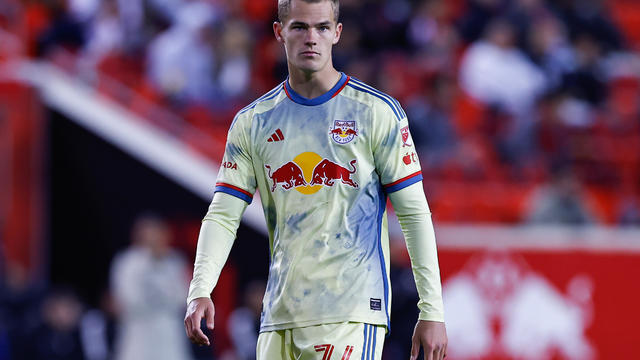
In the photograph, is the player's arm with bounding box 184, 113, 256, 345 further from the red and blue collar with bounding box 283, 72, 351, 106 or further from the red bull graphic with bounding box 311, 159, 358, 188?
the red bull graphic with bounding box 311, 159, 358, 188

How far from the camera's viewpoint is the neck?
14.6 ft

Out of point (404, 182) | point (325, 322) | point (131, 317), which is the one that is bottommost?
point (325, 322)

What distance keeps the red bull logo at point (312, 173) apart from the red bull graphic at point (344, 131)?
86mm

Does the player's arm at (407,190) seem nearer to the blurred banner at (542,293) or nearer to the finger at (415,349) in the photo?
the finger at (415,349)

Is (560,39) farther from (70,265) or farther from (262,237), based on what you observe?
(70,265)

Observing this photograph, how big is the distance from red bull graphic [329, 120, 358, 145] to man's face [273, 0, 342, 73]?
0.76ft

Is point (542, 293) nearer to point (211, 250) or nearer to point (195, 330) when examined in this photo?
point (211, 250)

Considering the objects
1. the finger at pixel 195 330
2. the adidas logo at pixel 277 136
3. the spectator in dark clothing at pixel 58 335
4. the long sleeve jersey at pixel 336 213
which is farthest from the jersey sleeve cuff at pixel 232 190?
the spectator in dark clothing at pixel 58 335

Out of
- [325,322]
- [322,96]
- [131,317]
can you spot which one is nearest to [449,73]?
[131,317]

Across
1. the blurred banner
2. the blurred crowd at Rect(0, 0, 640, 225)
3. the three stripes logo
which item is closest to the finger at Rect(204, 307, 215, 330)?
the three stripes logo

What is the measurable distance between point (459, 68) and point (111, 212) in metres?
4.31

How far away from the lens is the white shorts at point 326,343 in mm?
4258

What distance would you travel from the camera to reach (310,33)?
4.35m

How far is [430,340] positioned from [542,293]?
6724mm
